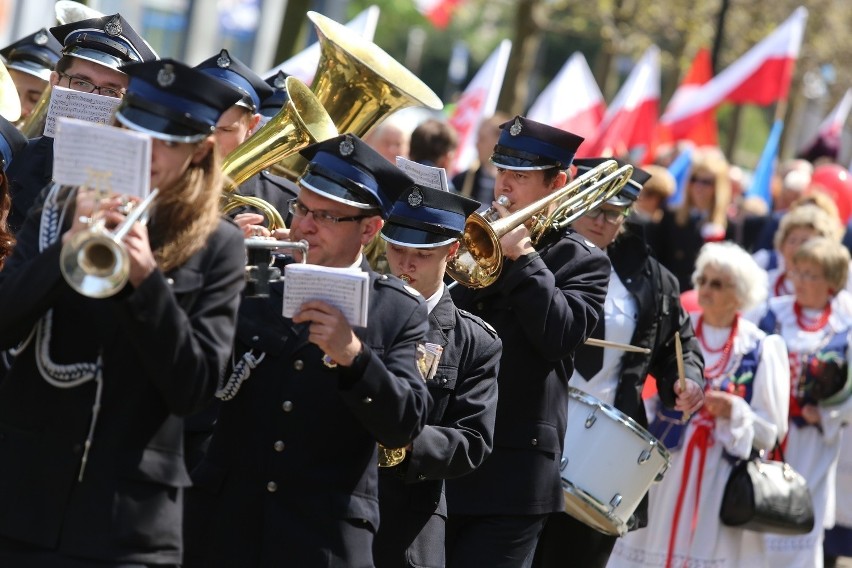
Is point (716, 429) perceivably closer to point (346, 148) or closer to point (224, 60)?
point (224, 60)

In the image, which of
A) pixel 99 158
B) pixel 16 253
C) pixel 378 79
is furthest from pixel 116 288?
pixel 378 79

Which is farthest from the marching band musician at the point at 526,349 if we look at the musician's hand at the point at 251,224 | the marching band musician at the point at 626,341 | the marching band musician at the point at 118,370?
the marching band musician at the point at 118,370

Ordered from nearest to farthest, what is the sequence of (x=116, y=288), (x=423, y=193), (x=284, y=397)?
1. (x=116, y=288)
2. (x=284, y=397)
3. (x=423, y=193)

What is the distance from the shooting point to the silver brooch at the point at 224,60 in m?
6.39

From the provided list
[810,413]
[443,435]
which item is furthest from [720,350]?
[443,435]

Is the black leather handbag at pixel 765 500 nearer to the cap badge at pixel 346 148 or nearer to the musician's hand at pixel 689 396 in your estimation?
the musician's hand at pixel 689 396

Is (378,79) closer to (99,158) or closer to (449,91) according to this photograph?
(99,158)

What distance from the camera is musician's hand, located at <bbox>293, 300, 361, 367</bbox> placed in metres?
4.09

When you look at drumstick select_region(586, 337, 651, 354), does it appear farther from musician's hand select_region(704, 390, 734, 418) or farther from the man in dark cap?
the man in dark cap

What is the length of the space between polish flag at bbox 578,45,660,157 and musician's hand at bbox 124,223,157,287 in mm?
10844

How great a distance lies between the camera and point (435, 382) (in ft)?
17.5

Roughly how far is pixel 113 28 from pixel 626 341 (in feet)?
8.68

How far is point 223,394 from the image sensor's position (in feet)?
14.9

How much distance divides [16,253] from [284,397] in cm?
92
